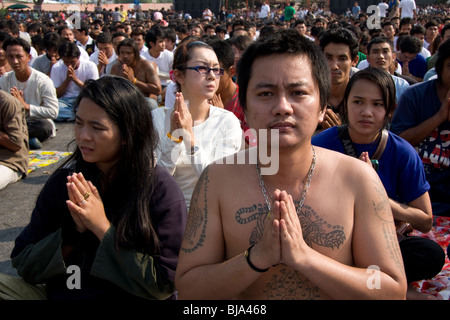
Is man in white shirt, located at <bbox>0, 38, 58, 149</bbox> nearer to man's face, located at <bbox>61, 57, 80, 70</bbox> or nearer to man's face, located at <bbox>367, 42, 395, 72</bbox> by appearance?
man's face, located at <bbox>61, 57, 80, 70</bbox>

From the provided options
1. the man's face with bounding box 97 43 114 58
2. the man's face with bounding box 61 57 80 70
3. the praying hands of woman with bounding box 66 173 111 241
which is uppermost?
the man's face with bounding box 97 43 114 58

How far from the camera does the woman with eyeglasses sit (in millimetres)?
2814

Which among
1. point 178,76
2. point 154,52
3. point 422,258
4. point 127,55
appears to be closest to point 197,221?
point 422,258

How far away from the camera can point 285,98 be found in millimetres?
1532

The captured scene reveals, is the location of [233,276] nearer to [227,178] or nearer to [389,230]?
[227,178]

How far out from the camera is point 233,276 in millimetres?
Answer: 1498

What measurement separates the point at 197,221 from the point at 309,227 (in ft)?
1.42

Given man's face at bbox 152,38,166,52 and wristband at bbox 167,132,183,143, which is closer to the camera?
wristband at bbox 167,132,183,143

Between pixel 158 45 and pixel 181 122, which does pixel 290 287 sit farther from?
pixel 158 45

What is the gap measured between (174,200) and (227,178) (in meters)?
0.41

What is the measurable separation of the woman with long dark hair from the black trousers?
1432mm

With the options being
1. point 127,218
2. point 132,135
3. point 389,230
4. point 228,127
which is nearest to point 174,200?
point 127,218

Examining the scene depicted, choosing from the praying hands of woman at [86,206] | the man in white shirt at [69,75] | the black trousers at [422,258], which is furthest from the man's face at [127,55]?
the black trousers at [422,258]

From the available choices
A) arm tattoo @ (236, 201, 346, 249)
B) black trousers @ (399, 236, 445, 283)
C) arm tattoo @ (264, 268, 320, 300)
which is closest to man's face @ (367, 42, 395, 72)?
black trousers @ (399, 236, 445, 283)
